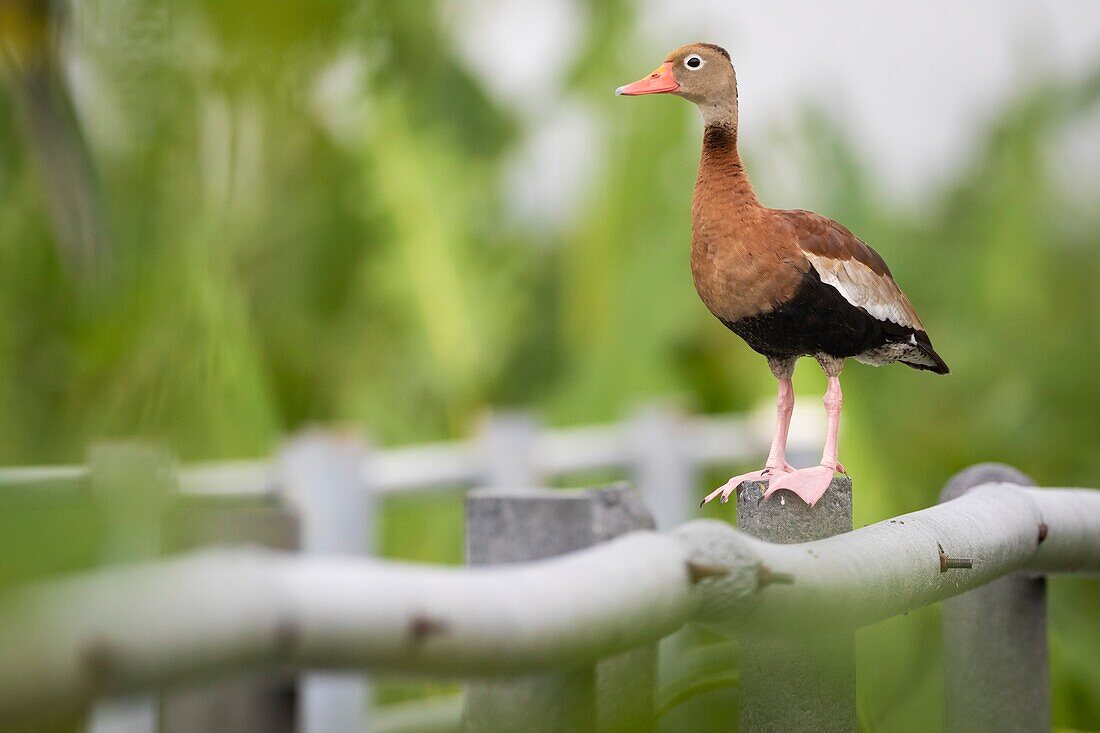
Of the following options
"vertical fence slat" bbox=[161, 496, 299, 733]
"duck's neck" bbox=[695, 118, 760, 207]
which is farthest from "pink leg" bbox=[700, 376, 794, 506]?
"vertical fence slat" bbox=[161, 496, 299, 733]

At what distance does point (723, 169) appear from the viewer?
59 cm

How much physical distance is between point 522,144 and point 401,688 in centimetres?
134


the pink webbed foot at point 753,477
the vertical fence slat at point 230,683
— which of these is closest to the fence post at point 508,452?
the vertical fence slat at point 230,683

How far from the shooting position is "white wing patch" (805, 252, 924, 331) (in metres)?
0.58

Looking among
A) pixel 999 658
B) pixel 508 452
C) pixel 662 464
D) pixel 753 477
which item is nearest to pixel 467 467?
pixel 508 452

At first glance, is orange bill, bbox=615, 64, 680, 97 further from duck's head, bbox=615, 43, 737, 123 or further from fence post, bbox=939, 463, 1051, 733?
fence post, bbox=939, 463, 1051, 733

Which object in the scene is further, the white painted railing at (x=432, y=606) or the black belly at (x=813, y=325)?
the black belly at (x=813, y=325)

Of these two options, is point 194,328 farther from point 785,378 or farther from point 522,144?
point 522,144

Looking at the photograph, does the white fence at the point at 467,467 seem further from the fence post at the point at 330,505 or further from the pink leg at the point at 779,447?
the pink leg at the point at 779,447

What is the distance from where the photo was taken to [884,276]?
0.60m

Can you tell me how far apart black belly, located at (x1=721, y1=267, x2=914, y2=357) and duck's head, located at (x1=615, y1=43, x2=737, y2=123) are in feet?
0.31

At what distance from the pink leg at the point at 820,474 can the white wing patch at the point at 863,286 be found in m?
0.04

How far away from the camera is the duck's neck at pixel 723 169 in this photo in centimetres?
58

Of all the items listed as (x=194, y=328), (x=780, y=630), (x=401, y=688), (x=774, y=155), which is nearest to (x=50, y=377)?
(x=194, y=328)
